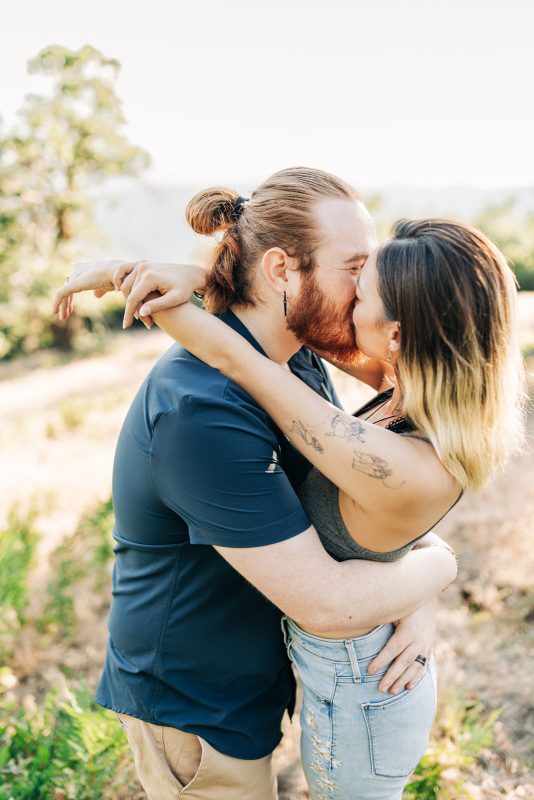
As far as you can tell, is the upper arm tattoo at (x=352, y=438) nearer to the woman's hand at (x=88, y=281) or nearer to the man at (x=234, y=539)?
the man at (x=234, y=539)

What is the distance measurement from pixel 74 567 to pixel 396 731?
130 inches

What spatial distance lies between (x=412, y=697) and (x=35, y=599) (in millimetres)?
3499

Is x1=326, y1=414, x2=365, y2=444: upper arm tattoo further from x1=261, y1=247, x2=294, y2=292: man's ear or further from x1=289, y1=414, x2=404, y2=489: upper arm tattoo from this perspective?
x1=261, y1=247, x2=294, y2=292: man's ear

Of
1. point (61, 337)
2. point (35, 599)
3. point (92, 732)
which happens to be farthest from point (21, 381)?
point (92, 732)

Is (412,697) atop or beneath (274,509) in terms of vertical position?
beneath

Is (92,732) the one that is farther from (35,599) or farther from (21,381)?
(21,381)

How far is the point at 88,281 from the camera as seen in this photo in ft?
6.76

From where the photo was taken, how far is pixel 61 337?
75.0 feet

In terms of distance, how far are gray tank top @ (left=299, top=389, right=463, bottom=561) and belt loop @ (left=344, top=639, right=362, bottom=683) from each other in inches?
9.4

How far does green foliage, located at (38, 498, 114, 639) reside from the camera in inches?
168

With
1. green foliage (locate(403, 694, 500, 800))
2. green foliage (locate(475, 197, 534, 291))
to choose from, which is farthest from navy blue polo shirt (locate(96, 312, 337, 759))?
green foliage (locate(475, 197, 534, 291))

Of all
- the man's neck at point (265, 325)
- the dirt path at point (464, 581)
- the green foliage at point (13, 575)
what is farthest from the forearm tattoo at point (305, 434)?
the green foliage at point (13, 575)

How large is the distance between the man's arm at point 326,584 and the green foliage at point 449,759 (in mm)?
1153

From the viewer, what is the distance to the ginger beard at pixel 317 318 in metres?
2.08
